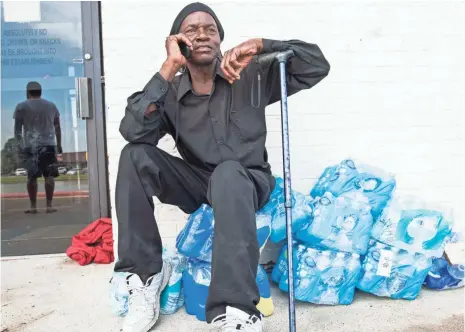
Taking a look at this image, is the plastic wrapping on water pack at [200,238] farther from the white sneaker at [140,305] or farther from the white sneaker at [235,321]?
the white sneaker at [235,321]

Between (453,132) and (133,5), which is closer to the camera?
(133,5)

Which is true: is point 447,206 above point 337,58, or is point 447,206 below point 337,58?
below

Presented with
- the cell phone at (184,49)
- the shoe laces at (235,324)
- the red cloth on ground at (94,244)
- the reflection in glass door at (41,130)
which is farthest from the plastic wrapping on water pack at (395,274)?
the reflection in glass door at (41,130)

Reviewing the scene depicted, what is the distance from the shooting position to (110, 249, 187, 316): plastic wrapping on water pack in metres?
2.22

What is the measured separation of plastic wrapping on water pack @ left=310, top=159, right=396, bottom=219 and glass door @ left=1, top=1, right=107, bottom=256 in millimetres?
1960

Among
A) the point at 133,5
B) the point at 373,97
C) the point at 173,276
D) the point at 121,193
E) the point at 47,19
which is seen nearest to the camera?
the point at 121,193

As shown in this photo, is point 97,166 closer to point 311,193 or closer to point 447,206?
point 311,193

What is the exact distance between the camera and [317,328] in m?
2.07

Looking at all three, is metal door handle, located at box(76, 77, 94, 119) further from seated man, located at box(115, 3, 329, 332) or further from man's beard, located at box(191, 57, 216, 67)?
man's beard, located at box(191, 57, 216, 67)

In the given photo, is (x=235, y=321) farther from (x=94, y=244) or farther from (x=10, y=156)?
(x=10, y=156)

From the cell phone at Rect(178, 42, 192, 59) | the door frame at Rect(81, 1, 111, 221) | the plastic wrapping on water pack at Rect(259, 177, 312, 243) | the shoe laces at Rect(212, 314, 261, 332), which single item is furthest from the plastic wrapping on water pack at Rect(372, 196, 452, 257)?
the door frame at Rect(81, 1, 111, 221)

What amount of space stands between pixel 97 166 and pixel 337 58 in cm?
212

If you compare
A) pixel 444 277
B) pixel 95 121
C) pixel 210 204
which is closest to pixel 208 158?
pixel 210 204

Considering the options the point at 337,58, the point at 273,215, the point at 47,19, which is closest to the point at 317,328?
the point at 273,215
